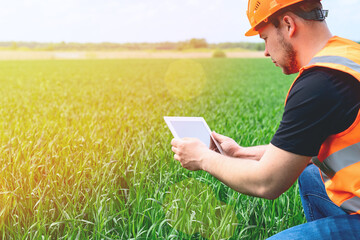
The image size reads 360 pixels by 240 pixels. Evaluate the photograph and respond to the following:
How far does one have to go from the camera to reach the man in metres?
1.47

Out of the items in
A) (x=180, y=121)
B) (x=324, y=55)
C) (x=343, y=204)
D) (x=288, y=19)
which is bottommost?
(x=343, y=204)

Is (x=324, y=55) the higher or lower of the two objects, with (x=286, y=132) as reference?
higher

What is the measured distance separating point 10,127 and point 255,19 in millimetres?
4142

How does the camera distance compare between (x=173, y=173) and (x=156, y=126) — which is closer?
(x=173, y=173)

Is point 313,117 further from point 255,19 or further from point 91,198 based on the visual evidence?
point 91,198

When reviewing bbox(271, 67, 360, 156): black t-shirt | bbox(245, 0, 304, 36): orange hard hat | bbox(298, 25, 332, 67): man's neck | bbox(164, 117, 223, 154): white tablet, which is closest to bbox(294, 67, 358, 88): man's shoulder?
bbox(271, 67, 360, 156): black t-shirt

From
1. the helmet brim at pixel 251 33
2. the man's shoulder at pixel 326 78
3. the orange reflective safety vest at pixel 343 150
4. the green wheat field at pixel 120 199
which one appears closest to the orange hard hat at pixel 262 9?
the helmet brim at pixel 251 33

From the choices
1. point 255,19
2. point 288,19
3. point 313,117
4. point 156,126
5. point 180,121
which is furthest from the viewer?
point 156,126

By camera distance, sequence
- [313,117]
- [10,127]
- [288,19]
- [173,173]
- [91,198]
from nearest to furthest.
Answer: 1. [313,117]
2. [288,19]
3. [91,198]
4. [173,173]
5. [10,127]

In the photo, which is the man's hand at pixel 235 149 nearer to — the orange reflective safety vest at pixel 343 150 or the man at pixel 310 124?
the man at pixel 310 124

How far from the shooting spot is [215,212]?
2.64 metres

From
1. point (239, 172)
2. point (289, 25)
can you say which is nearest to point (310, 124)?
point (239, 172)

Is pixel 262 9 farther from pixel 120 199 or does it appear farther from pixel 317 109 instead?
pixel 120 199

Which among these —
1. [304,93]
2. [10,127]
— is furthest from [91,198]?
[10,127]
